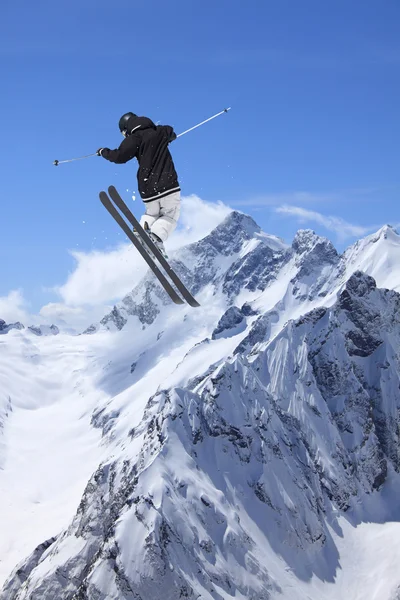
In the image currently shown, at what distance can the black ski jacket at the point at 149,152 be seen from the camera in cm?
1756

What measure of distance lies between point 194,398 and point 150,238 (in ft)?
459

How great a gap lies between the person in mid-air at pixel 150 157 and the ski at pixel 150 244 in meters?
0.86

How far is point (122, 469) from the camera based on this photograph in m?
141

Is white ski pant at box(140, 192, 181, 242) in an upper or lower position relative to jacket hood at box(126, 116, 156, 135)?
lower

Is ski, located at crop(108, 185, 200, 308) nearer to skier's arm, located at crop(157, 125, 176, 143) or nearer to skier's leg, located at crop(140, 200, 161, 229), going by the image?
skier's leg, located at crop(140, 200, 161, 229)

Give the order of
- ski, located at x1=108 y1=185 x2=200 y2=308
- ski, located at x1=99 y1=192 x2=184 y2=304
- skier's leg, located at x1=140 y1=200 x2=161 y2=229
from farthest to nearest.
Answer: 1. ski, located at x1=99 y1=192 x2=184 y2=304
2. ski, located at x1=108 y1=185 x2=200 y2=308
3. skier's leg, located at x1=140 y1=200 x2=161 y2=229

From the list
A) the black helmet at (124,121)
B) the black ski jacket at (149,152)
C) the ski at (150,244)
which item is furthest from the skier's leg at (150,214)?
the black helmet at (124,121)

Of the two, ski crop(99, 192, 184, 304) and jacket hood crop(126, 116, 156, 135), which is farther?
ski crop(99, 192, 184, 304)

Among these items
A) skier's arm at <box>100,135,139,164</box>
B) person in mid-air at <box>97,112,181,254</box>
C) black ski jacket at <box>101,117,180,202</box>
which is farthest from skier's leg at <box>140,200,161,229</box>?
skier's arm at <box>100,135,139,164</box>

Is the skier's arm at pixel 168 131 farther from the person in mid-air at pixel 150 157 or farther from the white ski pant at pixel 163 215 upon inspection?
the white ski pant at pixel 163 215

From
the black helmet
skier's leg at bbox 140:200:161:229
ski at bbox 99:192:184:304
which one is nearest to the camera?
the black helmet

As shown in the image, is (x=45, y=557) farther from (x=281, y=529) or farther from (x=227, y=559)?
(x=281, y=529)

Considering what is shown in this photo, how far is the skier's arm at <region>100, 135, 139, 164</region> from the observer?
57.6 ft

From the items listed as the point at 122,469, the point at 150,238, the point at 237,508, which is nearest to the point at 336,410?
the point at 237,508
